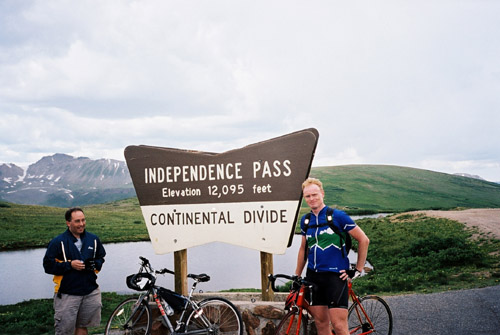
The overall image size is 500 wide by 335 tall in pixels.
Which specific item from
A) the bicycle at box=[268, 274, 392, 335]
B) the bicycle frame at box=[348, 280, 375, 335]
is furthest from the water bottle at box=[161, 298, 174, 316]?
the bicycle frame at box=[348, 280, 375, 335]

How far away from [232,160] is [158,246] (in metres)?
2.21

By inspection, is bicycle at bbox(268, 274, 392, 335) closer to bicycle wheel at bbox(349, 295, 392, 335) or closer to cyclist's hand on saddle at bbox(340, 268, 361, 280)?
bicycle wheel at bbox(349, 295, 392, 335)

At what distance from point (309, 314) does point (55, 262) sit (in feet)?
13.2

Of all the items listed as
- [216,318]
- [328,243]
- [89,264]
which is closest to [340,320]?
[328,243]

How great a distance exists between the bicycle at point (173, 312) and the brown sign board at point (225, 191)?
37.4 inches

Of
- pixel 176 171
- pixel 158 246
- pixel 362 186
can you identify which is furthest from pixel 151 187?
pixel 362 186

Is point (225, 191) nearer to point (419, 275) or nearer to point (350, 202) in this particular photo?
point (419, 275)

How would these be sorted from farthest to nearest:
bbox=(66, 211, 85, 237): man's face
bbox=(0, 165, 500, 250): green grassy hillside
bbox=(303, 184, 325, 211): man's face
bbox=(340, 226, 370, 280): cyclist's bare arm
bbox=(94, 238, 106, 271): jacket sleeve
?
1. bbox=(0, 165, 500, 250): green grassy hillside
2. bbox=(94, 238, 106, 271): jacket sleeve
3. bbox=(66, 211, 85, 237): man's face
4. bbox=(303, 184, 325, 211): man's face
5. bbox=(340, 226, 370, 280): cyclist's bare arm

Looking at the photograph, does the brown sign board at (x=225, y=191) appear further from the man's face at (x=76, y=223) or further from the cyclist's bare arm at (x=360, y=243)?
the man's face at (x=76, y=223)

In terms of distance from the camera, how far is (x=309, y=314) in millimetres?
6125

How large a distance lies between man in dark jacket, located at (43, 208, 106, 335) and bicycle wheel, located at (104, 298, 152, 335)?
497 mm

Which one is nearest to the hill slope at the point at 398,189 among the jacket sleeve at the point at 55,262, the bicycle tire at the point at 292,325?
the bicycle tire at the point at 292,325

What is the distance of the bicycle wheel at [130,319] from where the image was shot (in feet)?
20.6

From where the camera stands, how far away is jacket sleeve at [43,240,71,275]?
5574 mm
